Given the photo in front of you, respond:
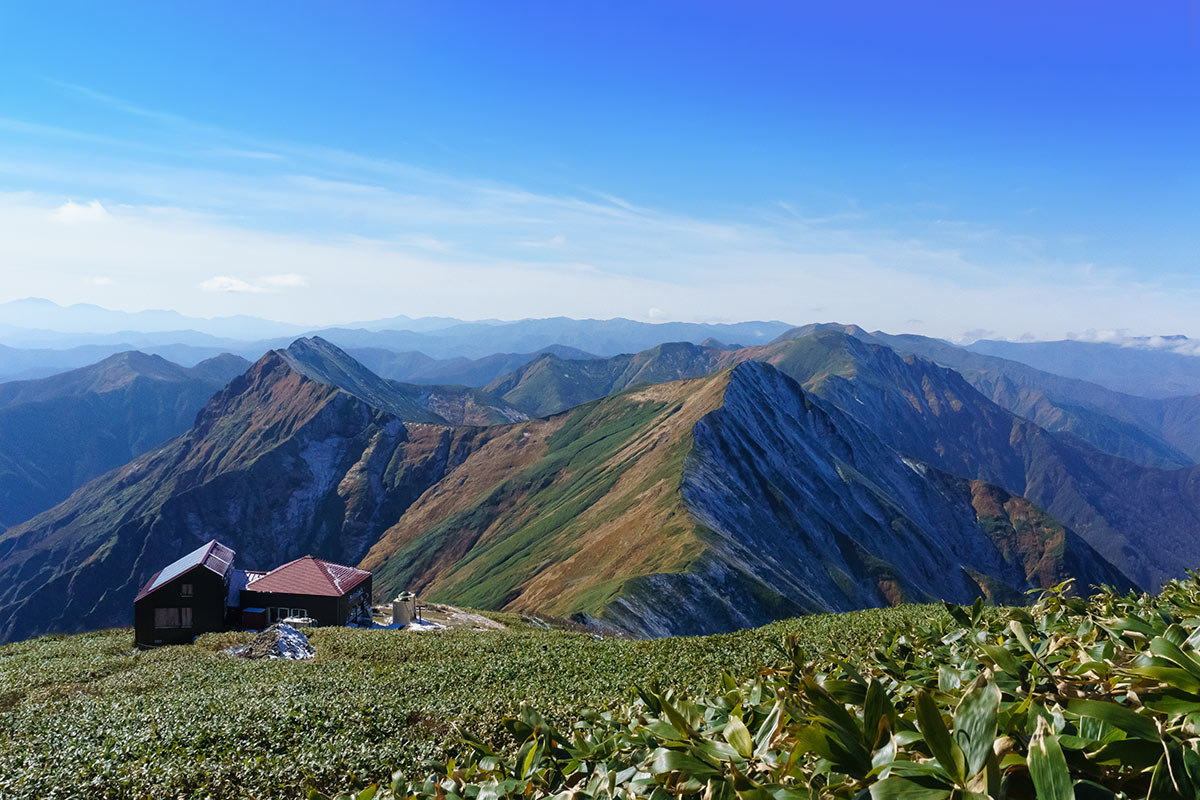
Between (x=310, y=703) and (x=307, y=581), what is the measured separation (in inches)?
1289

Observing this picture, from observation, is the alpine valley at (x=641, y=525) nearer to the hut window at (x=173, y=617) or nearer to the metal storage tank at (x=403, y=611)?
the metal storage tank at (x=403, y=611)

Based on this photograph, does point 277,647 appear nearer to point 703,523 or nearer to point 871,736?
point 871,736

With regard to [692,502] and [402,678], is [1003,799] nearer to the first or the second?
[402,678]

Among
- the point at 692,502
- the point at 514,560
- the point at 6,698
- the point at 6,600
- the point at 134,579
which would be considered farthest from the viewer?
the point at 6,600

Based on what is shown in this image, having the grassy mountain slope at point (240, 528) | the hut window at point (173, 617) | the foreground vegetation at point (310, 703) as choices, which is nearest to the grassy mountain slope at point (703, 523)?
the grassy mountain slope at point (240, 528)

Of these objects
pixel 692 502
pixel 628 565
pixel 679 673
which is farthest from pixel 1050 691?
pixel 692 502

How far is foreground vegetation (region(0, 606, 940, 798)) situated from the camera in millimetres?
13398

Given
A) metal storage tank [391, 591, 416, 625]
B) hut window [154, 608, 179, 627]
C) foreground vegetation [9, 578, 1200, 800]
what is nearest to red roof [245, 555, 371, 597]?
metal storage tank [391, 591, 416, 625]

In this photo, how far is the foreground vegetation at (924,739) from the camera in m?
1.81

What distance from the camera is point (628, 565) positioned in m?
80.6

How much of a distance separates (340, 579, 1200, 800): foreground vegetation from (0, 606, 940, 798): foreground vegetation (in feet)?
10.2

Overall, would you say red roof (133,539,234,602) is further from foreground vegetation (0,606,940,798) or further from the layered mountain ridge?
the layered mountain ridge

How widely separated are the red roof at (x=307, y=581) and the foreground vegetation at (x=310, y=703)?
48.1 feet

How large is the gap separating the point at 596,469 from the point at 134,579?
124518 millimetres
